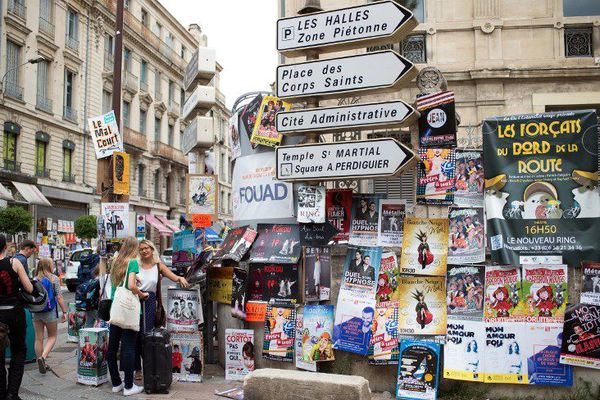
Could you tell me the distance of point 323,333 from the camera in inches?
258

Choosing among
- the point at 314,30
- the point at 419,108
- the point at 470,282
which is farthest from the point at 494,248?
the point at 314,30

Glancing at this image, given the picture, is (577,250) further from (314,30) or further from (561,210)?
(314,30)

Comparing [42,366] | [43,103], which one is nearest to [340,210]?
[42,366]

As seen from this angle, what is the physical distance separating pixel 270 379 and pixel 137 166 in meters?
38.6

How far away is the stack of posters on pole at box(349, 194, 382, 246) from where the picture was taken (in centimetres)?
661

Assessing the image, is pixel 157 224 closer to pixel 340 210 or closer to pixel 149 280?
pixel 149 280

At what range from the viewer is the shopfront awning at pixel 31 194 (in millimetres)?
27625

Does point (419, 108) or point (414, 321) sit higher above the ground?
point (419, 108)

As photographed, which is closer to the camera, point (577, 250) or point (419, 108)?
point (577, 250)

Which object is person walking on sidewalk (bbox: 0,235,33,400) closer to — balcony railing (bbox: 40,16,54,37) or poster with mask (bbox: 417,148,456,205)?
poster with mask (bbox: 417,148,456,205)

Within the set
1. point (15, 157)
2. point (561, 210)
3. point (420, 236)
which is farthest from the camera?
point (15, 157)

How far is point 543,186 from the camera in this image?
19.8ft

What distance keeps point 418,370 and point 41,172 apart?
2872 cm

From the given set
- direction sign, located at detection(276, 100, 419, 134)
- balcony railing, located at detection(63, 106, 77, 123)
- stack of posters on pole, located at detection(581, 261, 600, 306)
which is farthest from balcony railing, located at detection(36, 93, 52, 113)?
stack of posters on pole, located at detection(581, 261, 600, 306)
